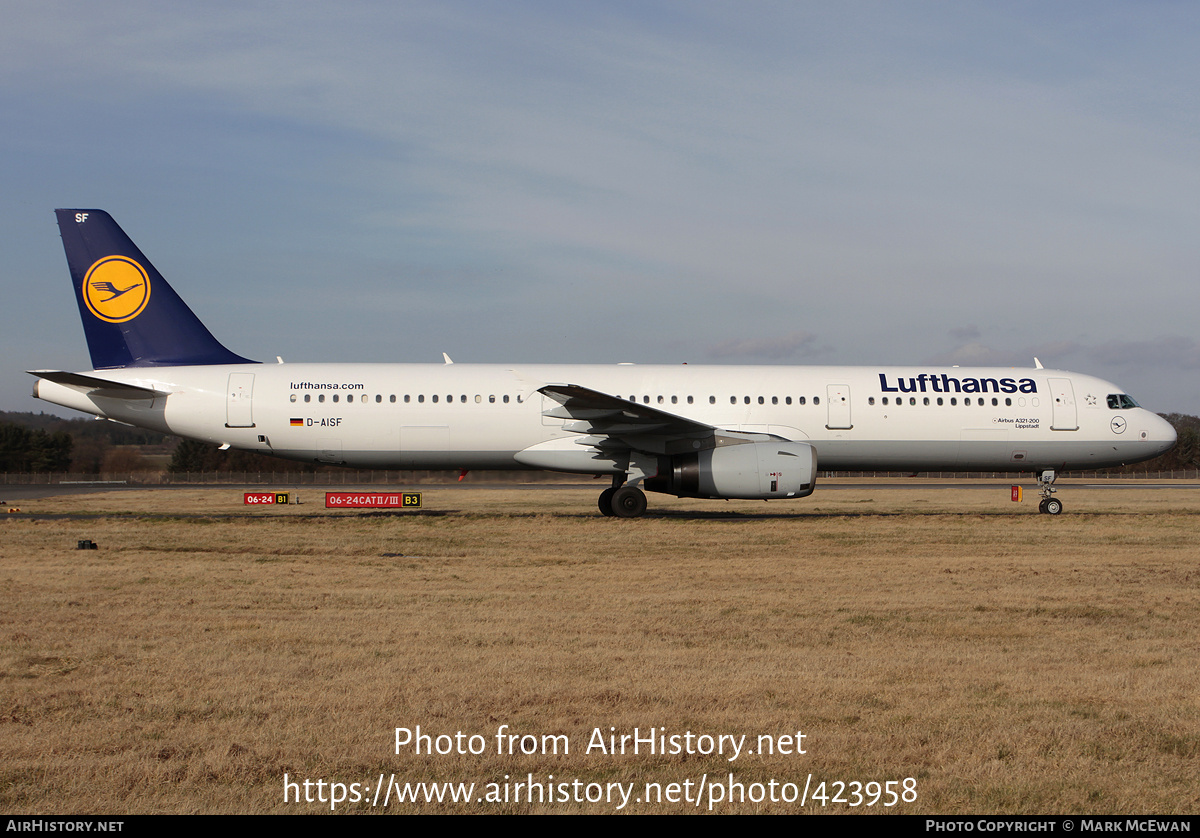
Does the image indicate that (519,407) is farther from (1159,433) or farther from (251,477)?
(251,477)

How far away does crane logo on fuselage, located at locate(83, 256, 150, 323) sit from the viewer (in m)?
19.3

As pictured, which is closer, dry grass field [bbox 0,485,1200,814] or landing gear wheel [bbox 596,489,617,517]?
dry grass field [bbox 0,485,1200,814]

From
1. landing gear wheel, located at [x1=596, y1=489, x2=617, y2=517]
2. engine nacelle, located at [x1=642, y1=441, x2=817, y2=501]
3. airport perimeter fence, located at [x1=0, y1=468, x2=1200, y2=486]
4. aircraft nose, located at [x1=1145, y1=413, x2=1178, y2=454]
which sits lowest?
airport perimeter fence, located at [x1=0, y1=468, x2=1200, y2=486]

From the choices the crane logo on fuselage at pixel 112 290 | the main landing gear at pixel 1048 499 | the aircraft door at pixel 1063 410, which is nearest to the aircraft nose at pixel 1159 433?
the aircraft door at pixel 1063 410

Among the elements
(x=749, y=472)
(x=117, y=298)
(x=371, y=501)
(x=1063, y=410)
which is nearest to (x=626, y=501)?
(x=749, y=472)

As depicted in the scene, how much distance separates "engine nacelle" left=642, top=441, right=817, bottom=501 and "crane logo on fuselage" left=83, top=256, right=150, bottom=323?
1179cm

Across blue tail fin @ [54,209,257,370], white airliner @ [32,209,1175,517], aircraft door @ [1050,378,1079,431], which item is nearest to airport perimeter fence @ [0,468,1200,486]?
aircraft door @ [1050,378,1079,431]

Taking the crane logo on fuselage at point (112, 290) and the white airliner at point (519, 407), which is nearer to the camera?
the white airliner at point (519, 407)

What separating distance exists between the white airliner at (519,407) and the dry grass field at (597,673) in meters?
6.04

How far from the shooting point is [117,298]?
63.5 feet

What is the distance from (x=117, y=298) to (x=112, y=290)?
20 cm

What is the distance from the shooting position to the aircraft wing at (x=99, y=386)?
712 inches

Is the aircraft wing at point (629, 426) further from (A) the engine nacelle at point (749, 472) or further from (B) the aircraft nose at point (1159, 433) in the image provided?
(B) the aircraft nose at point (1159, 433)

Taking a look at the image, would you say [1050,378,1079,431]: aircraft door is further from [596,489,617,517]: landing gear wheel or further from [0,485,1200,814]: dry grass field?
[596,489,617,517]: landing gear wheel
